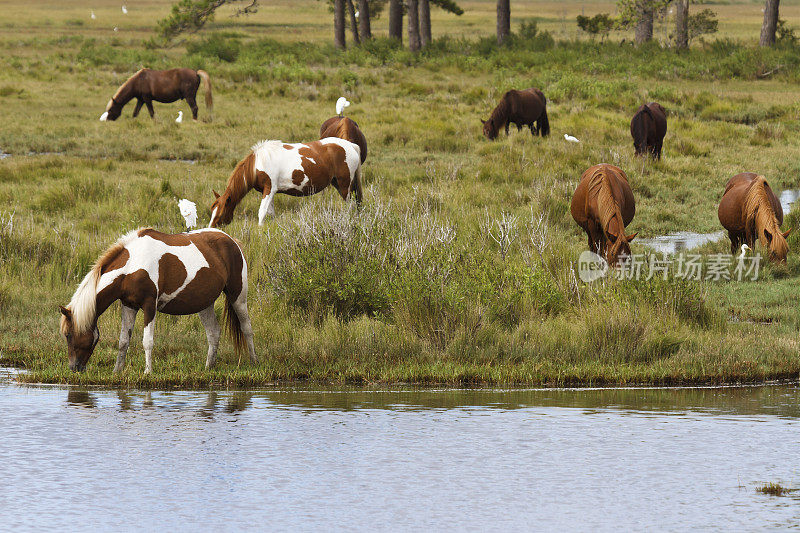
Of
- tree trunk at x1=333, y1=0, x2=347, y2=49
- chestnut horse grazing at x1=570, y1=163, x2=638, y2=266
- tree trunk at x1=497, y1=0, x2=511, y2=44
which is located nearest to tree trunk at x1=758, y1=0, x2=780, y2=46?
tree trunk at x1=497, y1=0, x2=511, y2=44

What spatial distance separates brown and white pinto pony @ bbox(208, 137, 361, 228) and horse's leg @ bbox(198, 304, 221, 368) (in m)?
5.77

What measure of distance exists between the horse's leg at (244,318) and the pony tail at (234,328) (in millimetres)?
36

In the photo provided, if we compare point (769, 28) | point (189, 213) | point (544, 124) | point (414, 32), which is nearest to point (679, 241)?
point (189, 213)

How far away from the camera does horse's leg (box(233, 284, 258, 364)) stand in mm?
9938

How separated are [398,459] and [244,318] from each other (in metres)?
3.25

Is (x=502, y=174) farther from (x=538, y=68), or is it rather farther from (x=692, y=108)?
(x=538, y=68)

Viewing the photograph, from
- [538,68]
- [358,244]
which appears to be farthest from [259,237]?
[538,68]

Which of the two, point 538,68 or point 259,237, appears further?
point 538,68

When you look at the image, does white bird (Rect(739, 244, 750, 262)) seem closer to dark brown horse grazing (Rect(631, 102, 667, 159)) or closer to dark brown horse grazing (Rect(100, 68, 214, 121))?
dark brown horse grazing (Rect(631, 102, 667, 159))

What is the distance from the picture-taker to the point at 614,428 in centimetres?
797

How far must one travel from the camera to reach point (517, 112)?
85.5 ft

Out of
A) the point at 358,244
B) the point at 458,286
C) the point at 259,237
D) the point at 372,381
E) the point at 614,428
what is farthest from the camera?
the point at 259,237

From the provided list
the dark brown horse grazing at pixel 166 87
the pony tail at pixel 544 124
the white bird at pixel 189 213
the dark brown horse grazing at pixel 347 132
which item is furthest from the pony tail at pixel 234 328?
the dark brown horse grazing at pixel 166 87

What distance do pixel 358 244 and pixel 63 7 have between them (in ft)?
385
